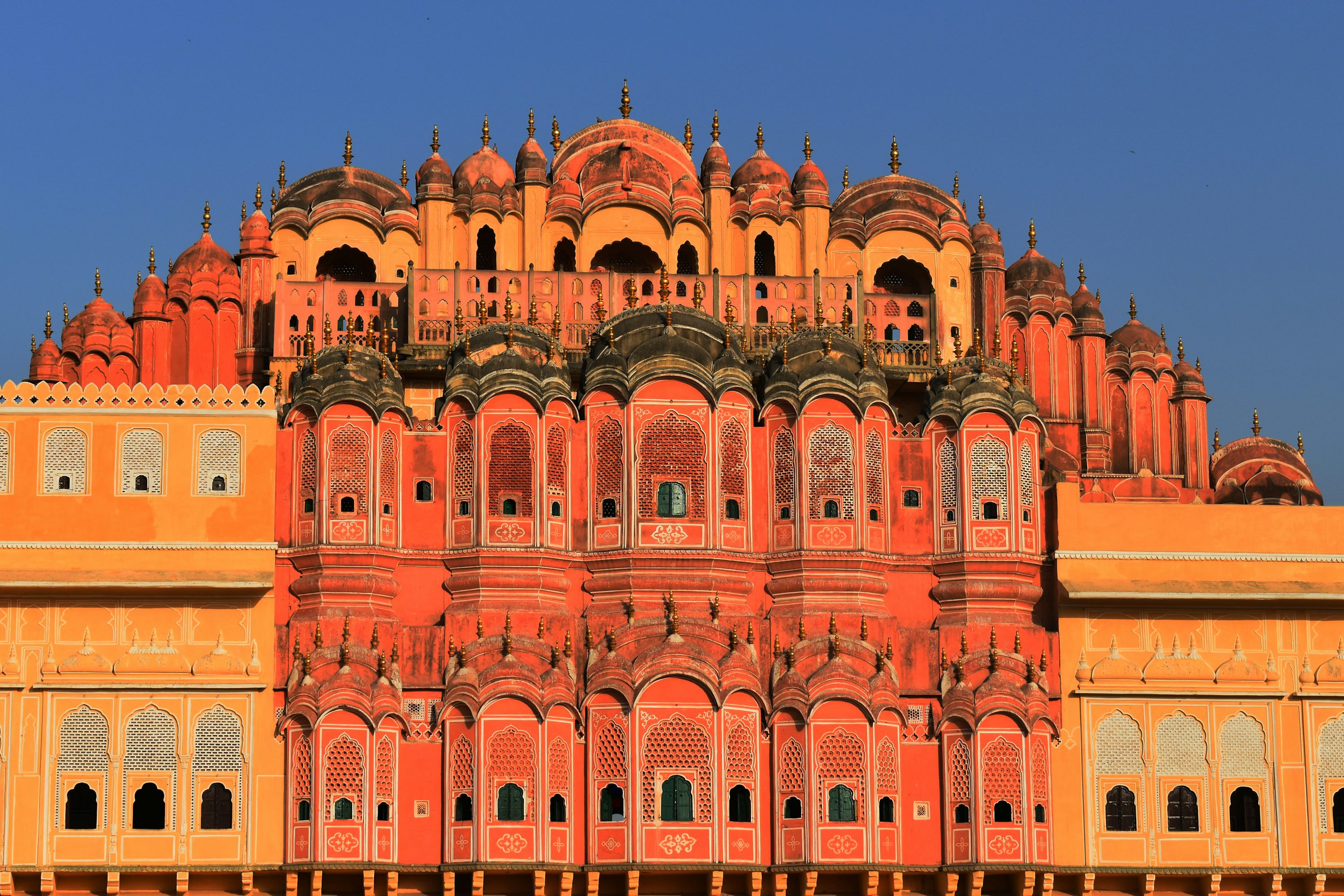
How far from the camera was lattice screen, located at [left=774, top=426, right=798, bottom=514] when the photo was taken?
37.5 m

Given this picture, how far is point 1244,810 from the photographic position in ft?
122

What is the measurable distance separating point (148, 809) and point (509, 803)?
206 inches

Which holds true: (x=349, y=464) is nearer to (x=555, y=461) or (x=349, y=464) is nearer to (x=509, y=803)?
(x=555, y=461)

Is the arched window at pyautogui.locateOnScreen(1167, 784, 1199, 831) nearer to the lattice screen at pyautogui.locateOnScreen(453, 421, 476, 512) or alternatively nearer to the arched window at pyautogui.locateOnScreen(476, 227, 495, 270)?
the lattice screen at pyautogui.locateOnScreen(453, 421, 476, 512)


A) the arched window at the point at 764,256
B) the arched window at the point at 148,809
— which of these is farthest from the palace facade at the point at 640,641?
the arched window at the point at 764,256

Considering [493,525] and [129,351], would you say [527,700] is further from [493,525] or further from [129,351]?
[129,351]

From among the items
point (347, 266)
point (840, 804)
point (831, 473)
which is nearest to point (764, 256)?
point (347, 266)

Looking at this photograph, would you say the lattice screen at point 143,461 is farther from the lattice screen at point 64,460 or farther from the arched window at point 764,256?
the arched window at point 764,256

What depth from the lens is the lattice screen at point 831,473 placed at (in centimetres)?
3738

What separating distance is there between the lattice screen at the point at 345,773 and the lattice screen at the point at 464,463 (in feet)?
13.2

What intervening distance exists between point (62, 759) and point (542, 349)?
9563 mm

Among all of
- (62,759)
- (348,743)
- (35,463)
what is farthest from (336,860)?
(35,463)

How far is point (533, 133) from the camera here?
148ft

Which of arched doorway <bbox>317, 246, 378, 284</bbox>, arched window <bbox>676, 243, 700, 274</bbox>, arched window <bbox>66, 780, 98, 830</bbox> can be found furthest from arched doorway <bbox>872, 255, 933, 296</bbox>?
arched window <bbox>66, 780, 98, 830</bbox>
